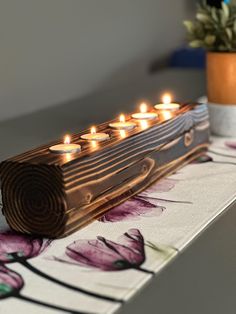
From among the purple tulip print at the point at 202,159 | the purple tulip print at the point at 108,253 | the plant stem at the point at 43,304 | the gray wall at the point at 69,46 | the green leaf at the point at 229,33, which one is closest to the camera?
the plant stem at the point at 43,304

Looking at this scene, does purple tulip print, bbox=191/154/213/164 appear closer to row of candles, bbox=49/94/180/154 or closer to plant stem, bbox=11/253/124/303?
row of candles, bbox=49/94/180/154

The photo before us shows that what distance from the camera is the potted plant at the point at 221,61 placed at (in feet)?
4.05

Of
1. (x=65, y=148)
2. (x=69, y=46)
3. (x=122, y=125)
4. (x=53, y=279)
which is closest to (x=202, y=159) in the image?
(x=122, y=125)

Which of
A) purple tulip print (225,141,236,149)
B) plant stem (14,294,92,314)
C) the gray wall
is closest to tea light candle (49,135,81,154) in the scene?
plant stem (14,294,92,314)

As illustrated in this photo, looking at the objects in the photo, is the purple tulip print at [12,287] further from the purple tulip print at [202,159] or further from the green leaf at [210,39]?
the green leaf at [210,39]

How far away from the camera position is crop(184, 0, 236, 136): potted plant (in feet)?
4.05

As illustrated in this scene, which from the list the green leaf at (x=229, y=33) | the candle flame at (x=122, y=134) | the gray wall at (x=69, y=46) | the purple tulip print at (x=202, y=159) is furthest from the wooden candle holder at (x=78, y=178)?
the gray wall at (x=69, y=46)

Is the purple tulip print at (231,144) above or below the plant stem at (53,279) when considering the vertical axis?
below

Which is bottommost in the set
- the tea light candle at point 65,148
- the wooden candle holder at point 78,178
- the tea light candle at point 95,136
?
the wooden candle holder at point 78,178

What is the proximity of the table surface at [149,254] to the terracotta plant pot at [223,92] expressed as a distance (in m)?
0.20

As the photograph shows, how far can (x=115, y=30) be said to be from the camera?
2008 millimetres

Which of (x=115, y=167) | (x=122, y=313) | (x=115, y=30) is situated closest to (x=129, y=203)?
(x=115, y=167)

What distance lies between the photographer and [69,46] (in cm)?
177

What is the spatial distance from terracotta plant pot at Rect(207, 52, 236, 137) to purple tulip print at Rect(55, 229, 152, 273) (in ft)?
1.79
